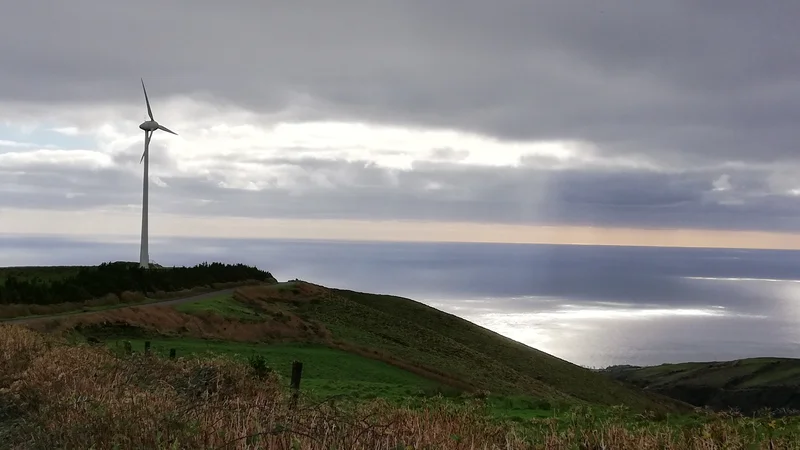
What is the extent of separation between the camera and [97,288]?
137 ft

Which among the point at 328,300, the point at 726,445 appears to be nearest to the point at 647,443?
the point at 726,445

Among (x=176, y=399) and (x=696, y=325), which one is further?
(x=696, y=325)

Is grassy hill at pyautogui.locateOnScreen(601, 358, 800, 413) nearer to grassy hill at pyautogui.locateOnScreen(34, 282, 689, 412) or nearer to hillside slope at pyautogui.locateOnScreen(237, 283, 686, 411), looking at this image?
hillside slope at pyautogui.locateOnScreen(237, 283, 686, 411)

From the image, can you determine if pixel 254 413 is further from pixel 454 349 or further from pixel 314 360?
pixel 454 349

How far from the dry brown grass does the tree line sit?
90.5 ft

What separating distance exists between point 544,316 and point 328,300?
389 feet

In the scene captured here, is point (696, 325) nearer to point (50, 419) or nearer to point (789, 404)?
point (789, 404)

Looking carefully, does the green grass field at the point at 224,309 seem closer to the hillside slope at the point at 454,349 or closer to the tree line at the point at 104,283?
the hillside slope at the point at 454,349

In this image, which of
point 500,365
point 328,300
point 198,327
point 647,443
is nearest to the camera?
point 647,443

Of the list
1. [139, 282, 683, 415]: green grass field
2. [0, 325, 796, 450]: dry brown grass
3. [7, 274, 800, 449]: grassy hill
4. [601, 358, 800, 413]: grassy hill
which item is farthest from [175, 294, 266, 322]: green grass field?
[601, 358, 800, 413]: grassy hill

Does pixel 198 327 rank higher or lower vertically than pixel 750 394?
higher

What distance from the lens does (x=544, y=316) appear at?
165625 millimetres

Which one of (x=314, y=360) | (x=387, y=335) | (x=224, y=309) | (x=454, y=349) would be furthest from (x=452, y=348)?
(x=314, y=360)

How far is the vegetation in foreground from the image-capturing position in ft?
118
